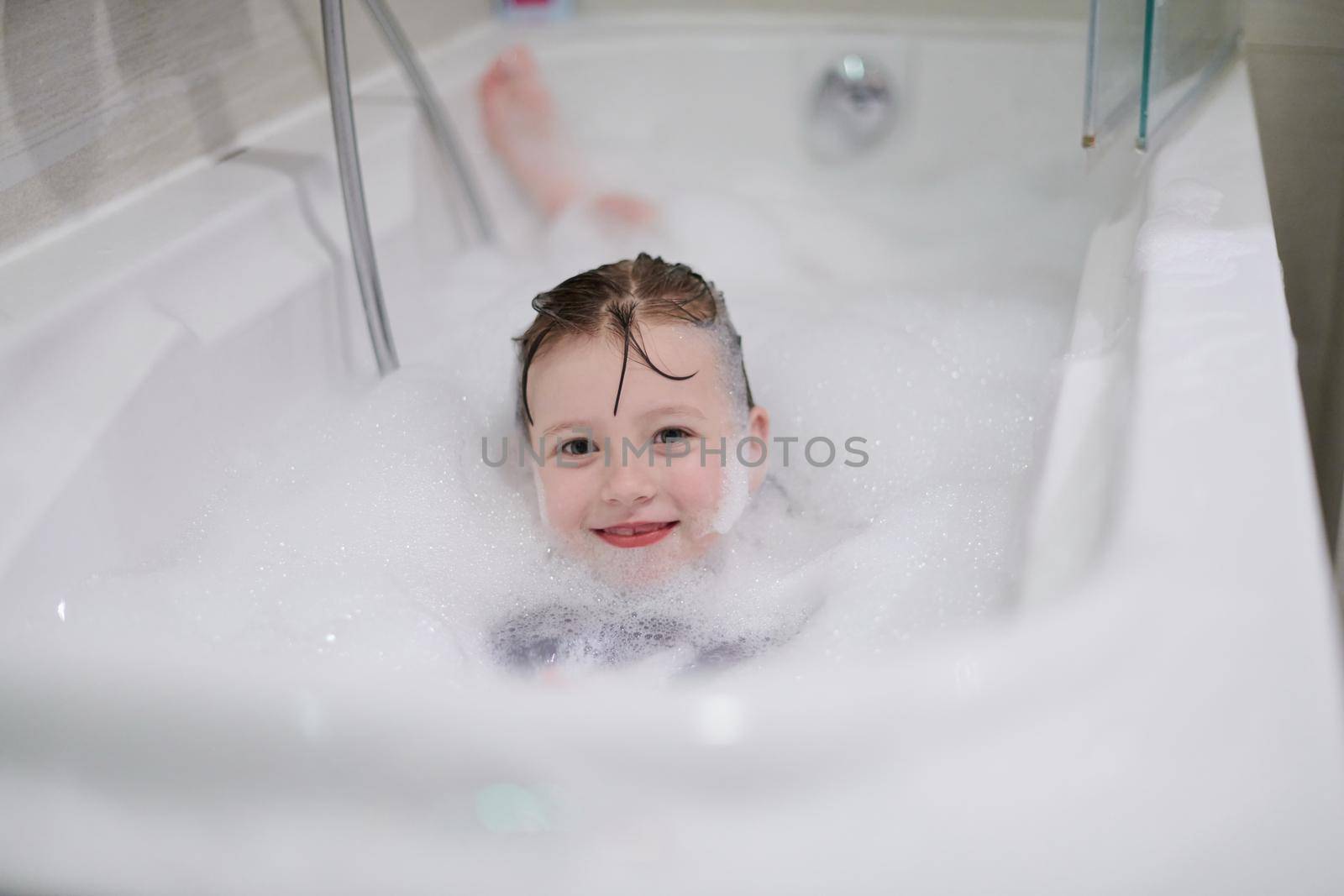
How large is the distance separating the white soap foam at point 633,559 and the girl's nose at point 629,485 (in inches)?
3.3

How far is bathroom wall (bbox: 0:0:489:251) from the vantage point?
0.96 meters

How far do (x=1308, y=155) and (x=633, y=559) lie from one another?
93 cm

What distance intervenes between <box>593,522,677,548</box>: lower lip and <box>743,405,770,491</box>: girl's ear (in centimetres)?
11

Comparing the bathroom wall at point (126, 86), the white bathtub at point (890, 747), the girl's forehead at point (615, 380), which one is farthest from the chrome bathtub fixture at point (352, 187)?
the white bathtub at point (890, 747)

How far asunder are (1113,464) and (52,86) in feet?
3.00

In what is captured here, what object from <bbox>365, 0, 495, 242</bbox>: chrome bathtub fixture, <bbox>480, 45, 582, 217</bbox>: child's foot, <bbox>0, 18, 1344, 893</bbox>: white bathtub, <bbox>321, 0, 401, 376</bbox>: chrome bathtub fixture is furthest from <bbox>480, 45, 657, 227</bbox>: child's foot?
<bbox>0, 18, 1344, 893</bbox>: white bathtub

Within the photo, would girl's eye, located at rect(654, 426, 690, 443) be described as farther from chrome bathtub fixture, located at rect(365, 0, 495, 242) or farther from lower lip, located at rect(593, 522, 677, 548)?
chrome bathtub fixture, located at rect(365, 0, 495, 242)

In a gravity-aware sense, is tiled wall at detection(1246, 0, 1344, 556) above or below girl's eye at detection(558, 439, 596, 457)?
above

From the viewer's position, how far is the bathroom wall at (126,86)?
963mm

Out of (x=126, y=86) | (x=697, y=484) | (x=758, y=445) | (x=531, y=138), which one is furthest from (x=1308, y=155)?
(x=126, y=86)

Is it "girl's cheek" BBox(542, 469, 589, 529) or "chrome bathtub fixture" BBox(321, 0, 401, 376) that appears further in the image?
"chrome bathtub fixture" BBox(321, 0, 401, 376)

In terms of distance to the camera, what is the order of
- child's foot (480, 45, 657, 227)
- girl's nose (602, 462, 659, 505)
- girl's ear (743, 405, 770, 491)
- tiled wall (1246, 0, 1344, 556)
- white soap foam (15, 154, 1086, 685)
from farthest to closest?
child's foot (480, 45, 657, 227), tiled wall (1246, 0, 1344, 556), girl's ear (743, 405, 770, 491), girl's nose (602, 462, 659, 505), white soap foam (15, 154, 1086, 685)

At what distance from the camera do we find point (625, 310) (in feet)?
3.08

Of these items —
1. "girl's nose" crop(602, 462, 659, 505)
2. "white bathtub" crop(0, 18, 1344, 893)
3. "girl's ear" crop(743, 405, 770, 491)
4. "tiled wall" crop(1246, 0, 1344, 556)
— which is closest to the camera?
"white bathtub" crop(0, 18, 1344, 893)
